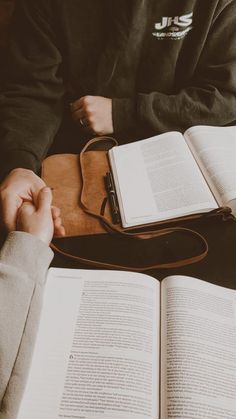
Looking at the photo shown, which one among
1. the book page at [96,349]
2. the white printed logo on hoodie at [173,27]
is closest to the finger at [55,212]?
the book page at [96,349]

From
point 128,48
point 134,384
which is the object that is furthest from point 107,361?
point 128,48

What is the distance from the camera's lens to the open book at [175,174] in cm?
68

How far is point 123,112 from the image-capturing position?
0.93 metres

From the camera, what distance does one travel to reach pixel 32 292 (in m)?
0.53

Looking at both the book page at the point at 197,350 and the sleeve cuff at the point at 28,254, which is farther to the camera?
the sleeve cuff at the point at 28,254

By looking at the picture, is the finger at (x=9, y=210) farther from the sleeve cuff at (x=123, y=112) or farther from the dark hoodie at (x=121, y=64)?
the sleeve cuff at (x=123, y=112)

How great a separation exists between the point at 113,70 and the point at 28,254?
1.86 ft

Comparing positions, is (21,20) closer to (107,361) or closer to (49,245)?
(49,245)

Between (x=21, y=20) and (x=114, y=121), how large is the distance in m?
0.33

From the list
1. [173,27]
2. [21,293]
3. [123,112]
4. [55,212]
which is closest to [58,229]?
[55,212]

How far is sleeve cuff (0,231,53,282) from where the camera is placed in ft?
1.82

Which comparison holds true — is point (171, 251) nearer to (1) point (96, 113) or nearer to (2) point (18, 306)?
(2) point (18, 306)

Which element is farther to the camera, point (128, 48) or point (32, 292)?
point (128, 48)

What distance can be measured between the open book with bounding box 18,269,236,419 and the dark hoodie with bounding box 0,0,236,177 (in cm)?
39
